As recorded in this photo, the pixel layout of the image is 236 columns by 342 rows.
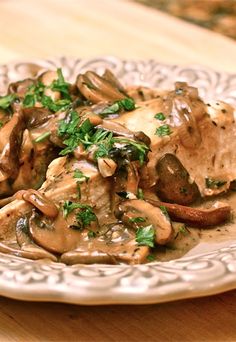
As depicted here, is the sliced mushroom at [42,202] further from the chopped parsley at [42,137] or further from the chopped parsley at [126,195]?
the chopped parsley at [42,137]

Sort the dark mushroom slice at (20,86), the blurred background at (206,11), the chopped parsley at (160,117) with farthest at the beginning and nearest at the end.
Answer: the blurred background at (206,11)
the dark mushroom slice at (20,86)
the chopped parsley at (160,117)

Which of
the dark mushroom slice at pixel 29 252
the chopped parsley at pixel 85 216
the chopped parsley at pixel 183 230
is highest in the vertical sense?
the chopped parsley at pixel 183 230

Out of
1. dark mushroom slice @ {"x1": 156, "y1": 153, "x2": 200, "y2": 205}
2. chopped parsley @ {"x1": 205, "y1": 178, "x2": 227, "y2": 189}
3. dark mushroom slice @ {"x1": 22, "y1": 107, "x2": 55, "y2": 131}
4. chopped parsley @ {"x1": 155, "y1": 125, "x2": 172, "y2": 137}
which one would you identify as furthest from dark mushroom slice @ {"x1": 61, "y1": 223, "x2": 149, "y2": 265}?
dark mushroom slice @ {"x1": 22, "y1": 107, "x2": 55, "y2": 131}

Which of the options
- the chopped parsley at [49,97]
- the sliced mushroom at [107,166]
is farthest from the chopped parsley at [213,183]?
the chopped parsley at [49,97]

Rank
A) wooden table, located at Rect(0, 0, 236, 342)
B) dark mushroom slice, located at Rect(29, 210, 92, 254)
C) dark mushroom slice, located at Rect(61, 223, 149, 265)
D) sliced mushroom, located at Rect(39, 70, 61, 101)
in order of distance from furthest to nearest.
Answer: sliced mushroom, located at Rect(39, 70, 61, 101) < dark mushroom slice, located at Rect(29, 210, 92, 254) < dark mushroom slice, located at Rect(61, 223, 149, 265) < wooden table, located at Rect(0, 0, 236, 342)

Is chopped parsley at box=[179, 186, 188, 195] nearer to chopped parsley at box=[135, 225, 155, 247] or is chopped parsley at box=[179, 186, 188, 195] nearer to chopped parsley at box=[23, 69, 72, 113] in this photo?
chopped parsley at box=[135, 225, 155, 247]

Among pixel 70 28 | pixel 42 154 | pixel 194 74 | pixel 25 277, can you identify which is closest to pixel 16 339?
pixel 25 277
